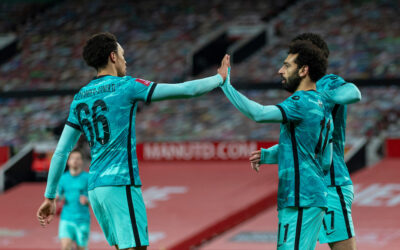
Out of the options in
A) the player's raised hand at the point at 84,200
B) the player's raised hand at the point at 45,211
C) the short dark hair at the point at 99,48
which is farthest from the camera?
the player's raised hand at the point at 84,200

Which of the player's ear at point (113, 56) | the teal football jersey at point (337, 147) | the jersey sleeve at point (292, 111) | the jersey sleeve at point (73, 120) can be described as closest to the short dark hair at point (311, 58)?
the jersey sleeve at point (292, 111)

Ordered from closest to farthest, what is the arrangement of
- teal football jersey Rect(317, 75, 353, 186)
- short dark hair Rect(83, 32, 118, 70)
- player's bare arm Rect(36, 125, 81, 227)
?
short dark hair Rect(83, 32, 118, 70) < player's bare arm Rect(36, 125, 81, 227) < teal football jersey Rect(317, 75, 353, 186)

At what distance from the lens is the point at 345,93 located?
179 inches

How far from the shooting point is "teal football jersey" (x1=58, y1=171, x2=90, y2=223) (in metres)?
9.19

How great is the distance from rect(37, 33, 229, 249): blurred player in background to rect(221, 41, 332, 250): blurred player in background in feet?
1.59

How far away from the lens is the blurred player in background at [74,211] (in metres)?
9.12

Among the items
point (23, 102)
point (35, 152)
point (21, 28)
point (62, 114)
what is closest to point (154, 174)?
point (35, 152)

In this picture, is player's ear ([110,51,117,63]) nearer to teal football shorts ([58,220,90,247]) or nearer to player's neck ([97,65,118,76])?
player's neck ([97,65,118,76])

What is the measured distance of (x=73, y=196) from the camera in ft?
30.6

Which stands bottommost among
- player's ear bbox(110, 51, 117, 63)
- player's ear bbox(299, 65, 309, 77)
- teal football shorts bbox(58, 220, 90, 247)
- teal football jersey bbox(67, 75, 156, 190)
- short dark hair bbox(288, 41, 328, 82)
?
teal football shorts bbox(58, 220, 90, 247)

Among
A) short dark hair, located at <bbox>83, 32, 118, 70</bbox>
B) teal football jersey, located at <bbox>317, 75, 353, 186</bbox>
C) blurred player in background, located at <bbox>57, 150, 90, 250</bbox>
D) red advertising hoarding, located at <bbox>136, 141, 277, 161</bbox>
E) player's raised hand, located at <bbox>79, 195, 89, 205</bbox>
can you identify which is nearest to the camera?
short dark hair, located at <bbox>83, 32, 118, 70</bbox>

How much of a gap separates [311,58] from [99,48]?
141 centimetres

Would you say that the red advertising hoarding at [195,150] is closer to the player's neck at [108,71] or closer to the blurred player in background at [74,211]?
the blurred player in background at [74,211]

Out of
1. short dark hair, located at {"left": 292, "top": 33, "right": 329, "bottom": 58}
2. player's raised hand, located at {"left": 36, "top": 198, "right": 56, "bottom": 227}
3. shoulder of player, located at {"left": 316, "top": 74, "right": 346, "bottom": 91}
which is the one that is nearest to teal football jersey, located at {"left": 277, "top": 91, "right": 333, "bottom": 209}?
short dark hair, located at {"left": 292, "top": 33, "right": 329, "bottom": 58}
